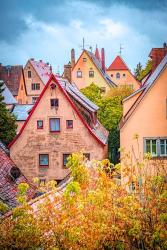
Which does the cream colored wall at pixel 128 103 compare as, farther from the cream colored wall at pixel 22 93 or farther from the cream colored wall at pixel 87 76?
the cream colored wall at pixel 87 76

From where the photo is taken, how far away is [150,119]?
27.4 metres

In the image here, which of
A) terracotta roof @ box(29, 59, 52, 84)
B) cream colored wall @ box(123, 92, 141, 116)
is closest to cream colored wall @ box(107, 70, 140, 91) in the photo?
terracotta roof @ box(29, 59, 52, 84)

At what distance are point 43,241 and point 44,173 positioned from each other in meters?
26.9

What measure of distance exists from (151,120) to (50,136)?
36.0 ft

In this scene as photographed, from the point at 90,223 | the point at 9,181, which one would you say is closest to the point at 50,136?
the point at 9,181

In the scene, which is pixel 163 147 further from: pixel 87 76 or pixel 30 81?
pixel 30 81

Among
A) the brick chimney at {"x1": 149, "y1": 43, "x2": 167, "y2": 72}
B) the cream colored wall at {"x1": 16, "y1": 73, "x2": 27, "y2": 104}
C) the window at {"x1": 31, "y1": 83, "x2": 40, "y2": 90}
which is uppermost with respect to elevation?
the window at {"x1": 31, "y1": 83, "x2": 40, "y2": 90}

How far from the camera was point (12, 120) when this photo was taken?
135 feet

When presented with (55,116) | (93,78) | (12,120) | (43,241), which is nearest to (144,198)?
(43,241)

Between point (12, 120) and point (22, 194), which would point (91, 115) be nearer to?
point (12, 120)

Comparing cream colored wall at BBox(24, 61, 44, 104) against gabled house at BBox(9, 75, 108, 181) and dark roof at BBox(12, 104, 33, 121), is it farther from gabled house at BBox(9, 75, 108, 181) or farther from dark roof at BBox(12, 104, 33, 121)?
gabled house at BBox(9, 75, 108, 181)

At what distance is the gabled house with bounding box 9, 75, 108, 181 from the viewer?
35875 millimetres

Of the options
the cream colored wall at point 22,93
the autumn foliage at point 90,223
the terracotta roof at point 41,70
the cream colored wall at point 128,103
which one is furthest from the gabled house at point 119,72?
the autumn foliage at point 90,223

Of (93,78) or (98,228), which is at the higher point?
(93,78)
